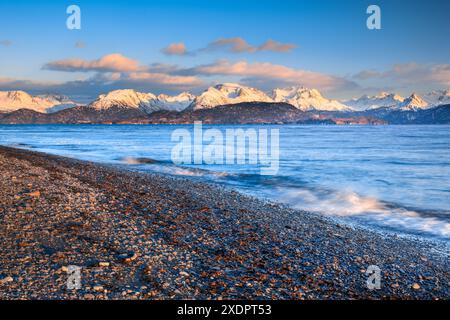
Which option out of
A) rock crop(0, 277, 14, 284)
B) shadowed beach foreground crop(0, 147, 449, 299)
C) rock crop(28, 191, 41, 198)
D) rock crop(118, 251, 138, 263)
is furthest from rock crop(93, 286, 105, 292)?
rock crop(28, 191, 41, 198)

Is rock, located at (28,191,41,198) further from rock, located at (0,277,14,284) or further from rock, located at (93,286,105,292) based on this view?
rock, located at (93,286,105,292)

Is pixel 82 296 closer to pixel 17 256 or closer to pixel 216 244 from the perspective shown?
pixel 17 256

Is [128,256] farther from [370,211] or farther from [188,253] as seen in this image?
[370,211]

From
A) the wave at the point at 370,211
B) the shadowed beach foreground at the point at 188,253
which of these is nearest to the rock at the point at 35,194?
the shadowed beach foreground at the point at 188,253

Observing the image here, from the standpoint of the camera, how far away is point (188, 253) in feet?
28.6

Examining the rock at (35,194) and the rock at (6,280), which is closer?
the rock at (6,280)

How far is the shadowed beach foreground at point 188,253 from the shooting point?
6.91 metres

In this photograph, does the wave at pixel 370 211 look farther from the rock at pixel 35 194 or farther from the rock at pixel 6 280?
the rock at pixel 6 280

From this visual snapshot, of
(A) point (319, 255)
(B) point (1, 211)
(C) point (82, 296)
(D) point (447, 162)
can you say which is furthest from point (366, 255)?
(D) point (447, 162)

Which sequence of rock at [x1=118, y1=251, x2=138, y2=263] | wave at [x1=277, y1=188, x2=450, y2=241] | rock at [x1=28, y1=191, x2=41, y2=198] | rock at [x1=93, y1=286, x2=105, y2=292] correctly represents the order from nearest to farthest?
rock at [x1=93, y1=286, x2=105, y2=292] → rock at [x1=118, y1=251, x2=138, y2=263] → rock at [x1=28, y1=191, x2=41, y2=198] → wave at [x1=277, y1=188, x2=450, y2=241]

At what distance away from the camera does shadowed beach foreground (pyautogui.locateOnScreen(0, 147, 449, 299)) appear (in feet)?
22.7

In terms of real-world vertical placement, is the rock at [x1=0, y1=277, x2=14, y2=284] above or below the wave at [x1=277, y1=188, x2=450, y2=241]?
above
